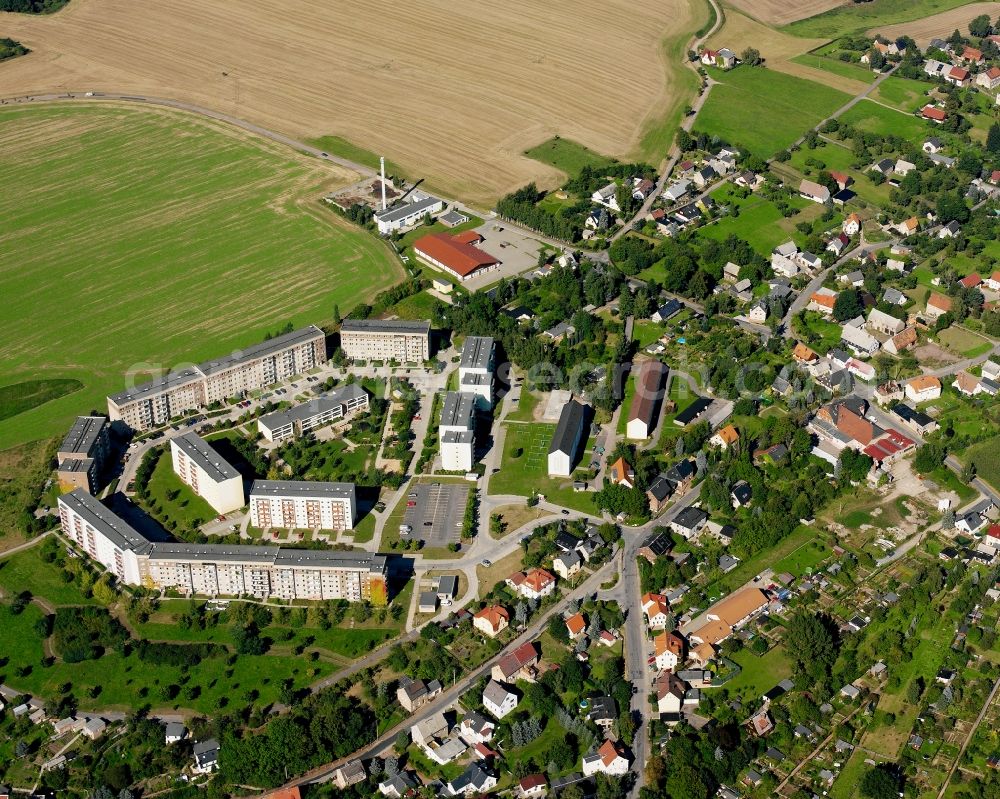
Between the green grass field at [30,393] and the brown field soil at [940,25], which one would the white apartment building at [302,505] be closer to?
the green grass field at [30,393]

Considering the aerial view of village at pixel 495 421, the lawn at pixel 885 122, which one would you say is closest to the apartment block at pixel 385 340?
the aerial view of village at pixel 495 421

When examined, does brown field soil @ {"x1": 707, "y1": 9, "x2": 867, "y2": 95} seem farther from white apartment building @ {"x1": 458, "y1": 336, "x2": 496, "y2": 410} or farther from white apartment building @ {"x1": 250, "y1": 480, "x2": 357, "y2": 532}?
white apartment building @ {"x1": 250, "y1": 480, "x2": 357, "y2": 532}

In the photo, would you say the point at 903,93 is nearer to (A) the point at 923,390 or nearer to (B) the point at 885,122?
(B) the point at 885,122

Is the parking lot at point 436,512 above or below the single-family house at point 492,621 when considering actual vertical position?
below

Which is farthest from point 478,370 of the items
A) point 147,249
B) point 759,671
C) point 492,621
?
point 147,249

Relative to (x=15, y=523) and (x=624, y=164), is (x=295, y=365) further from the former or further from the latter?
(x=624, y=164)

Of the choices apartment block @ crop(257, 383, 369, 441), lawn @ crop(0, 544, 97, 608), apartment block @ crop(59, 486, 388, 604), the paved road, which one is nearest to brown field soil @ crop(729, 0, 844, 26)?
the paved road
